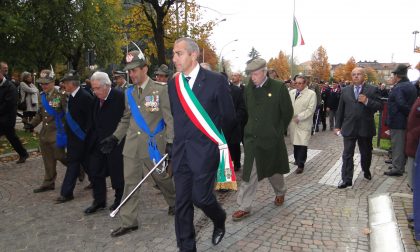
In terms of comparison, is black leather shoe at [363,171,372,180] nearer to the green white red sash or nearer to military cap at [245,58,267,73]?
military cap at [245,58,267,73]

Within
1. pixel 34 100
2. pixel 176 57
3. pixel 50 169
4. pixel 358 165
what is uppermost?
pixel 176 57

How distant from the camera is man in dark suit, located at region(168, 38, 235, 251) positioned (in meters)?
3.74

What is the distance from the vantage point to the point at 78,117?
19.2 ft

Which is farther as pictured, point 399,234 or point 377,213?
point 377,213

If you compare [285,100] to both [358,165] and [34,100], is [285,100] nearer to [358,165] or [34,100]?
[358,165]

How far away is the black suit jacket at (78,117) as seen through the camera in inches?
229

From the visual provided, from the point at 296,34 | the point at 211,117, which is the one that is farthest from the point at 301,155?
the point at 296,34

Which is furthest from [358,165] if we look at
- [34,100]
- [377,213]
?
[34,100]

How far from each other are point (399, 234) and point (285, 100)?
2072 mm

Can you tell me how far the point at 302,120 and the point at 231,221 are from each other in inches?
148

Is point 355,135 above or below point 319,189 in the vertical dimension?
above

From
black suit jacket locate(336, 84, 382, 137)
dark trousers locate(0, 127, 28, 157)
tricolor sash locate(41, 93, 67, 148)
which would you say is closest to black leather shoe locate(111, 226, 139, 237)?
tricolor sash locate(41, 93, 67, 148)

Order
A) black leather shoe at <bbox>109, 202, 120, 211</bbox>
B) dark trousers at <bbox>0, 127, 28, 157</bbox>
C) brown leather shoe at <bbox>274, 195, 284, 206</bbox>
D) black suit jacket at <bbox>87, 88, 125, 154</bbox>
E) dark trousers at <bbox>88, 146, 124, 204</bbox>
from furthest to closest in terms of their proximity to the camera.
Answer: dark trousers at <bbox>0, 127, 28, 157</bbox> < brown leather shoe at <bbox>274, 195, 284, 206</bbox> < black leather shoe at <bbox>109, 202, 120, 211</bbox> < dark trousers at <bbox>88, 146, 124, 204</bbox> < black suit jacket at <bbox>87, 88, 125, 154</bbox>

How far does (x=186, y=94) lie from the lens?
378 cm
